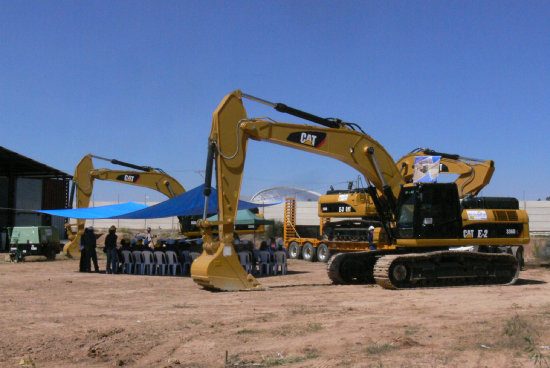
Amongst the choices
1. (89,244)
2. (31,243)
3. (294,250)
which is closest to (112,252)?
(89,244)

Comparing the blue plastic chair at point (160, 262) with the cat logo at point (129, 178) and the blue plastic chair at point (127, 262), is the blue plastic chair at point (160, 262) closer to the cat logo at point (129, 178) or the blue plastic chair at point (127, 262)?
the blue plastic chair at point (127, 262)

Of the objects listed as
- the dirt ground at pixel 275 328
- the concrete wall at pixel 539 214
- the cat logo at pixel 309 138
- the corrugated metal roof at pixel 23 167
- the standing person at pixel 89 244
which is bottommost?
the dirt ground at pixel 275 328

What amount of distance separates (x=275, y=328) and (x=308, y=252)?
1885 cm

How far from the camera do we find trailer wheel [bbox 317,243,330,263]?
25.6 meters

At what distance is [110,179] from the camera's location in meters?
27.1

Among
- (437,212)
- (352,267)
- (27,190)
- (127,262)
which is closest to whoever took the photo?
(437,212)

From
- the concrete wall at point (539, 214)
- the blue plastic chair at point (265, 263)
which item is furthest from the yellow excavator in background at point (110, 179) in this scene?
the concrete wall at point (539, 214)

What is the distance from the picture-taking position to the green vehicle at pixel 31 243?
25297 mm

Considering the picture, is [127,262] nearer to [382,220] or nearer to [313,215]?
[382,220]

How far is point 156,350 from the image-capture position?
7027 millimetres

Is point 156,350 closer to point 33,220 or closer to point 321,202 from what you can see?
point 321,202

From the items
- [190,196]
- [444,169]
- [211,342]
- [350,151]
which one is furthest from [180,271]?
[211,342]

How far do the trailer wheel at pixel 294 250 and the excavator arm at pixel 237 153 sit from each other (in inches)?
514

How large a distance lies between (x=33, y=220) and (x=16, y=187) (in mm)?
2470
